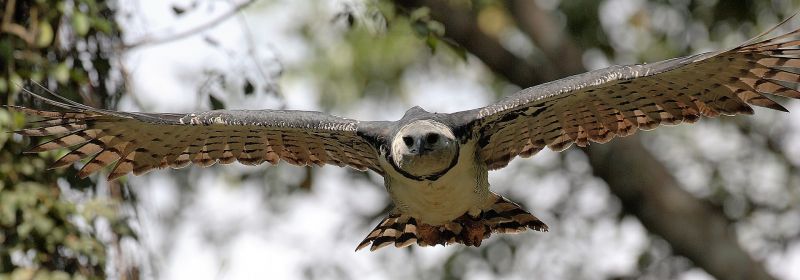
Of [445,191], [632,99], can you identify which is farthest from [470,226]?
[632,99]

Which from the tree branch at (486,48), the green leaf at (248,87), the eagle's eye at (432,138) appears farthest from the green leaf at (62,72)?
the tree branch at (486,48)

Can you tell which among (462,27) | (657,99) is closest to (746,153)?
(462,27)

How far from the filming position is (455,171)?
18.2 feet

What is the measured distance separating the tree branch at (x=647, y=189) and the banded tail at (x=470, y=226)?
12.5 ft

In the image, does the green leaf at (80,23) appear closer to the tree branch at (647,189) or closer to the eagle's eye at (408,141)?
the eagle's eye at (408,141)

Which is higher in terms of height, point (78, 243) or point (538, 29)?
point (538, 29)

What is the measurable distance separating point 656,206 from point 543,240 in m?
3.00

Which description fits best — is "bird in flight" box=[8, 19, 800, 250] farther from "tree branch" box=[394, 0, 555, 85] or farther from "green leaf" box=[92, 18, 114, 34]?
"tree branch" box=[394, 0, 555, 85]

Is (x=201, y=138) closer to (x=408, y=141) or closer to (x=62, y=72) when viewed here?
(x=62, y=72)

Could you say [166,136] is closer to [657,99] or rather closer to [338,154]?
[338,154]

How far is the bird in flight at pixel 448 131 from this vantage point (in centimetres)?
534

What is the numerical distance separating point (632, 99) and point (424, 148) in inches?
43.1

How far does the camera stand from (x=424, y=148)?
209 inches

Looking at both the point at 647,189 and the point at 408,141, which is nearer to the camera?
the point at 408,141
